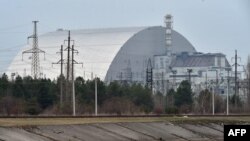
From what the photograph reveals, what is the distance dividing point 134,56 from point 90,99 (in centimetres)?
10105

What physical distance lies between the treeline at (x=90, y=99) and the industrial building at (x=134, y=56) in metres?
65.0

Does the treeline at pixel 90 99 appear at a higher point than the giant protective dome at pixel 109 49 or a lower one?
lower

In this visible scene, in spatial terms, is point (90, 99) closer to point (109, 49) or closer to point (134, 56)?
point (109, 49)

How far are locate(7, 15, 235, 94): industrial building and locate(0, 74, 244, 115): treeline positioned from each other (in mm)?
65043

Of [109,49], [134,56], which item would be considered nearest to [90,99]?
[109,49]

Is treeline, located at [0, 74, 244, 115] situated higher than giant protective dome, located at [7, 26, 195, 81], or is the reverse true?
giant protective dome, located at [7, 26, 195, 81]

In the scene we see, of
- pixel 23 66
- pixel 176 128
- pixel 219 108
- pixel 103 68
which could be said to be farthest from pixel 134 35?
pixel 176 128

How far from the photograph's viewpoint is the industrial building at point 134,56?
534 feet

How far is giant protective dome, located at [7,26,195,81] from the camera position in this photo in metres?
163

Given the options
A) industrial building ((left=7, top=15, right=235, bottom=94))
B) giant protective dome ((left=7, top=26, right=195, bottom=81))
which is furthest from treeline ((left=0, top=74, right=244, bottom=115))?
giant protective dome ((left=7, top=26, right=195, bottom=81))

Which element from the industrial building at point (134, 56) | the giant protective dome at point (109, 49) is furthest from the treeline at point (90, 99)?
the giant protective dome at point (109, 49)

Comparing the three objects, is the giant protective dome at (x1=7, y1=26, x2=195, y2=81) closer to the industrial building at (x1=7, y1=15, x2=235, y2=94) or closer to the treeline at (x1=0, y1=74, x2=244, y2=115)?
the industrial building at (x1=7, y1=15, x2=235, y2=94)

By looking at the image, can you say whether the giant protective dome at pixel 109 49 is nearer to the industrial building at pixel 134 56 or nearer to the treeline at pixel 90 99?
the industrial building at pixel 134 56

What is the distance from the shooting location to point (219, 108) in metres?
82.8
